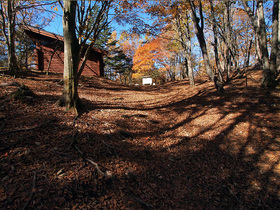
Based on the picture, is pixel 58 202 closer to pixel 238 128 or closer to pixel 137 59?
pixel 238 128

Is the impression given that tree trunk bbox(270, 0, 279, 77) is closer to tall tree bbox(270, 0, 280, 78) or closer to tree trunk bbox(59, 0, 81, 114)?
tall tree bbox(270, 0, 280, 78)

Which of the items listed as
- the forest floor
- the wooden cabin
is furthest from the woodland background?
the wooden cabin

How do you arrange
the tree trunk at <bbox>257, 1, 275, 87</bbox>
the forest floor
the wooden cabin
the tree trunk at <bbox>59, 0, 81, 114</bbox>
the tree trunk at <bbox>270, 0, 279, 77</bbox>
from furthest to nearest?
the wooden cabin → the tree trunk at <bbox>257, 1, 275, 87</bbox> → the tree trunk at <bbox>270, 0, 279, 77</bbox> → the tree trunk at <bbox>59, 0, 81, 114</bbox> → the forest floor

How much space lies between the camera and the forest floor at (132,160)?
209cm

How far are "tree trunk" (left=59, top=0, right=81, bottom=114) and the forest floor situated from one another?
1.57ft

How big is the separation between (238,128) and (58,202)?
5339mm

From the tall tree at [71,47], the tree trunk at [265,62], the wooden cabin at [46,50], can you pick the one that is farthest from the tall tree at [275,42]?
the wooden cabin at [46,50]

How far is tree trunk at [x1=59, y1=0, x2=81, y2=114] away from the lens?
14.1 feet

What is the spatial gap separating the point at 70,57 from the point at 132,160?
3.77 meters

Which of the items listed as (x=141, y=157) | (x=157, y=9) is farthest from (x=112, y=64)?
(x=141, y=157)

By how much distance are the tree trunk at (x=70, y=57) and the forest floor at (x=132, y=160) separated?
0.48 m

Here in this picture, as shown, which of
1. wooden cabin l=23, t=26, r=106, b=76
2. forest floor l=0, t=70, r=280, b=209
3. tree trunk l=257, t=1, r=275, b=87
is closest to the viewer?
forest floor l=0, t=70, r=280, b=209

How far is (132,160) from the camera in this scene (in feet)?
10.5

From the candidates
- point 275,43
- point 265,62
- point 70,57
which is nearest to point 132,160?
point 70,57
